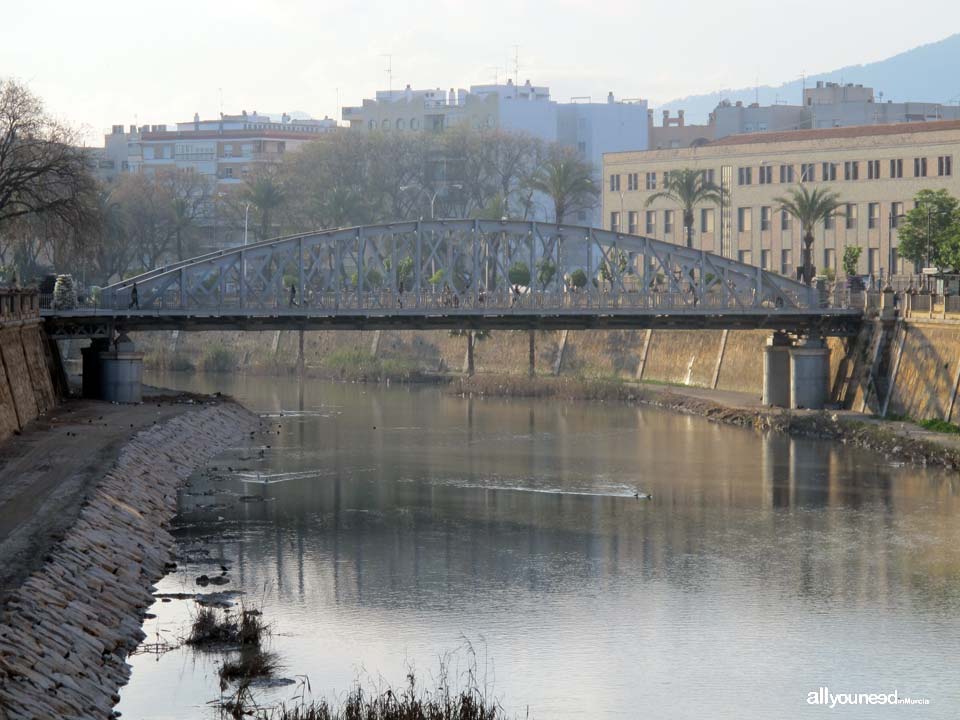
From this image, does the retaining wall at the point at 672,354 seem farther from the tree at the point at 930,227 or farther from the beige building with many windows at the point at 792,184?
the beige building with many windows at the point at 792,184

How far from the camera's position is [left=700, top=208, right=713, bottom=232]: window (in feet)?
417

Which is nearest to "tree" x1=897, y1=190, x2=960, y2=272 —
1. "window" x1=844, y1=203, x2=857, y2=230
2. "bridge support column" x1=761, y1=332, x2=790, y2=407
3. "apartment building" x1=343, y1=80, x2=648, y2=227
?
"bridge support column" x1=761, y1=332, x2=790, y2=407

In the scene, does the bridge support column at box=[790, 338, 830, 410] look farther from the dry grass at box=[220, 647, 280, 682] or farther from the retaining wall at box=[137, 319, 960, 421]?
the dry grass at box=[220, 647, 280, 682]

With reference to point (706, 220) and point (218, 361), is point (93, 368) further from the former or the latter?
point (706, 220)

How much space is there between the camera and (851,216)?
379ft

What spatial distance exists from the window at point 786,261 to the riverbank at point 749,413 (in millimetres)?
26869

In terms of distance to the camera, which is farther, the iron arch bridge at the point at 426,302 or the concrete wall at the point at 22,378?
the iron arch bridge at the point at 426,302

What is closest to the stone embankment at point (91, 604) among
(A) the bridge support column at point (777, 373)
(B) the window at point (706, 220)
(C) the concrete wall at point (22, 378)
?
(C) the concrete wall at point (22, 378)

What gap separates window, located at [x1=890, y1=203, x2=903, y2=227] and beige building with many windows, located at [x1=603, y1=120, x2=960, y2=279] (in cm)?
7

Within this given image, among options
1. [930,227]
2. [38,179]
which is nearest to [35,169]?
[38,179]

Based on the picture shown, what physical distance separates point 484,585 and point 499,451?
26.9m

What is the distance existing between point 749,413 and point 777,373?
469cm

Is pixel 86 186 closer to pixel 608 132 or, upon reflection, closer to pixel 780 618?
pixel 780 618

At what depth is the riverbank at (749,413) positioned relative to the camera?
213 ft
